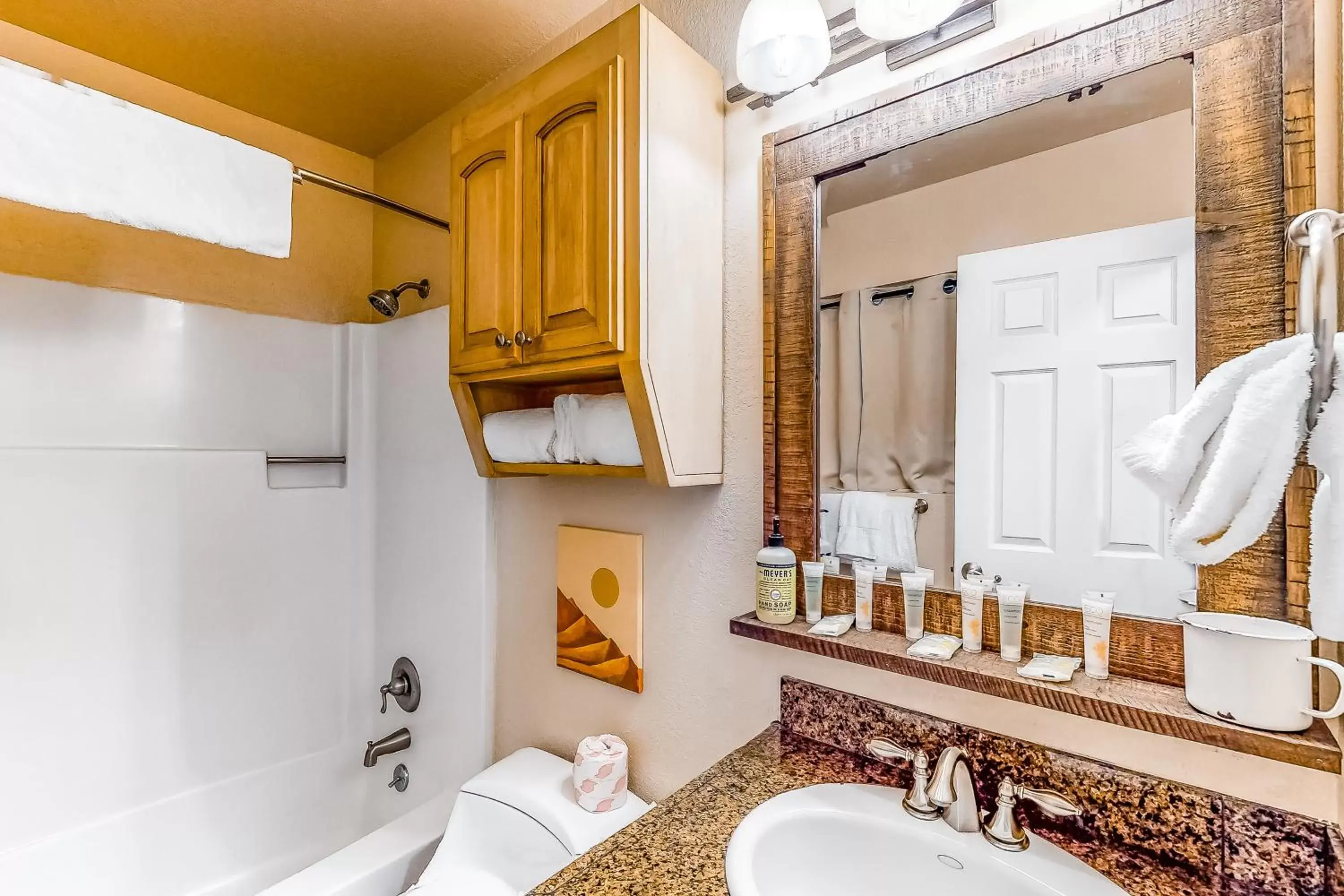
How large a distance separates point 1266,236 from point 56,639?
8.22ft

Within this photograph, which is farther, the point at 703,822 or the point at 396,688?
the point at 396,688

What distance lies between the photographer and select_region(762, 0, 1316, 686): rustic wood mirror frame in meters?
0.75

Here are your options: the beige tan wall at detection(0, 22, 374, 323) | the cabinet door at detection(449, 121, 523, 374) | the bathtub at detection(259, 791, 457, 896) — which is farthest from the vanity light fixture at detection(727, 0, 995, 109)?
the bathtub at detection(259, 791, 457, 896)

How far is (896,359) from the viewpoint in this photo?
1062 millimetres

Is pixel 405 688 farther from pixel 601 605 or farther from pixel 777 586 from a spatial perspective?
pixel 777 586

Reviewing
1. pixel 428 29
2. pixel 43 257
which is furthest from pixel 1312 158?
pixel 43 257

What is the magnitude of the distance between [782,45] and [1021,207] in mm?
482

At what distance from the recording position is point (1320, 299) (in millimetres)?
618

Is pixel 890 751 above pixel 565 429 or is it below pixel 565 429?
below

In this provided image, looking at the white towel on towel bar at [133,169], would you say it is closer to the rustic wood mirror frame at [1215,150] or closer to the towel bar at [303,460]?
the towel bar at [303,460]

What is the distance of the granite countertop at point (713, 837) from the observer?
75 centimetres

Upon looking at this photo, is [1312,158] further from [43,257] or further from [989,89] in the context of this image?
[43,257]

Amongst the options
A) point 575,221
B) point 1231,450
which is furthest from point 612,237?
point 1231,450

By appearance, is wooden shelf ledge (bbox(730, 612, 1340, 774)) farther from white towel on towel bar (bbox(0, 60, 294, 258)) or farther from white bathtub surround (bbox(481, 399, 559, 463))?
white towel on towel bar (bbox(0, 60, 294, 258))
